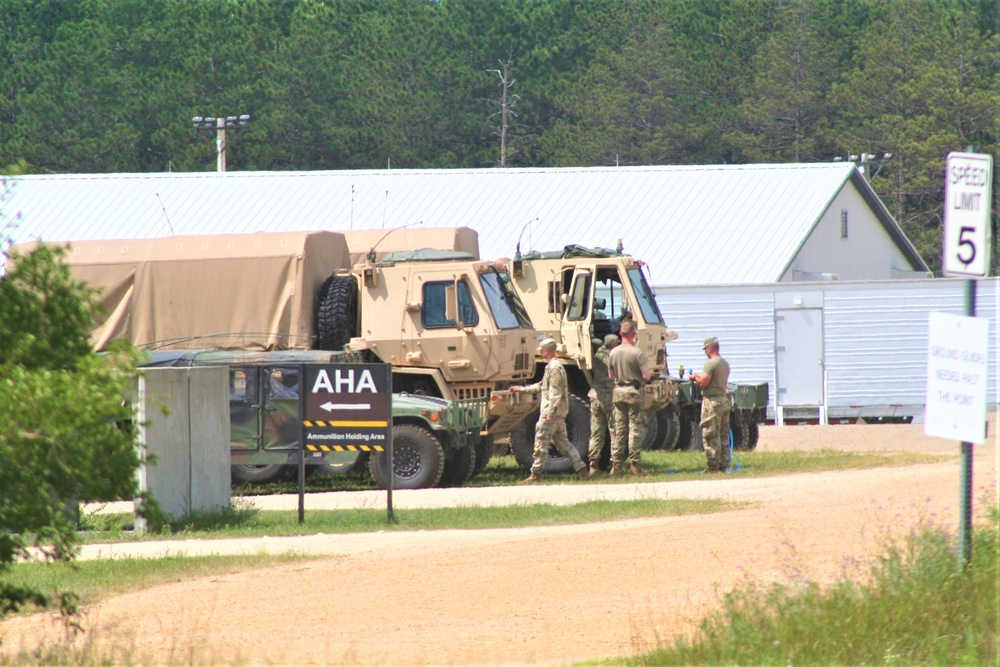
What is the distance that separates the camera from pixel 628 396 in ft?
60.3

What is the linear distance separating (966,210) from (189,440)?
8.82 meters

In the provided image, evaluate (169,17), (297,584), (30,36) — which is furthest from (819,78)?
(297,584)

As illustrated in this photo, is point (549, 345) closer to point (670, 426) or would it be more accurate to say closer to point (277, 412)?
point (277, 412)

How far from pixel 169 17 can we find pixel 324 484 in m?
49.6

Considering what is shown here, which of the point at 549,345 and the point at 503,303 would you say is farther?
the point at 503,303

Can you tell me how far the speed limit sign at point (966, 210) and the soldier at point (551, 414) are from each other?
1031 cm

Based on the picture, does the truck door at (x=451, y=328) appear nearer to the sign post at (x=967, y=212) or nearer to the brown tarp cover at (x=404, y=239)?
the brown tarp cover at (x=404, y=239)

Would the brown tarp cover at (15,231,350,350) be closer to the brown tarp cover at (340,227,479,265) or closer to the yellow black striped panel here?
the brown tarp cover at (340,227,479,265)

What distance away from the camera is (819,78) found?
Result: 66.4 m

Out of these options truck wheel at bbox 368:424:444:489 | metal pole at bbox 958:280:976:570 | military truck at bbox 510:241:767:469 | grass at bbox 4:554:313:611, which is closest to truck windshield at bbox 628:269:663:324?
military truck at bbox 510:241:767:469

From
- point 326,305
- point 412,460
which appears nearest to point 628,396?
point 412,460

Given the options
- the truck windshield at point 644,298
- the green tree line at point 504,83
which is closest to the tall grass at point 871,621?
the truck windshield at point 644,298

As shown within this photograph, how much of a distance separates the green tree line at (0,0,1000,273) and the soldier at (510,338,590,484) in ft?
143

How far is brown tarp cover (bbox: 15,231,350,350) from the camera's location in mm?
19766
